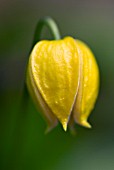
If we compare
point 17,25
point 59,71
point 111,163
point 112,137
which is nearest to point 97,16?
point 17,25

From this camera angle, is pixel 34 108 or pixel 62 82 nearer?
pixel 62 82

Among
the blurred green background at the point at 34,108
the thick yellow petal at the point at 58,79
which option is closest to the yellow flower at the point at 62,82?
the thick yellow petal at the point at 58,79

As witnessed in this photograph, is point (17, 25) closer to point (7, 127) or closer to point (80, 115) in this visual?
point (7, 127)

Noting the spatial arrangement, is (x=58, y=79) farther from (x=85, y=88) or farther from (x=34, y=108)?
(x=34, y=108)

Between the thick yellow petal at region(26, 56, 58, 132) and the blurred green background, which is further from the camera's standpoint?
the blurred green background

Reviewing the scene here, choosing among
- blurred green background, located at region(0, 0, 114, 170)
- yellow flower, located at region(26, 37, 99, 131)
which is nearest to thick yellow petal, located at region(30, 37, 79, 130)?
yellow flower, located at region(26, 37, 99, 131)

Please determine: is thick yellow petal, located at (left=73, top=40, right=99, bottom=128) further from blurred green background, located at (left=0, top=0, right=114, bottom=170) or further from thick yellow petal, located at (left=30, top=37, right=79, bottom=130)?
blurred green background, located at (left=0, top=0, right=114, bottom=170)

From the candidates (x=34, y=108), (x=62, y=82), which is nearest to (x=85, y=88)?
(x=62, y=82)

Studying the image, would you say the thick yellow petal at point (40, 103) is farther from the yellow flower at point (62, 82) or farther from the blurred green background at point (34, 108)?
the blurred green background at point (34, 108)
